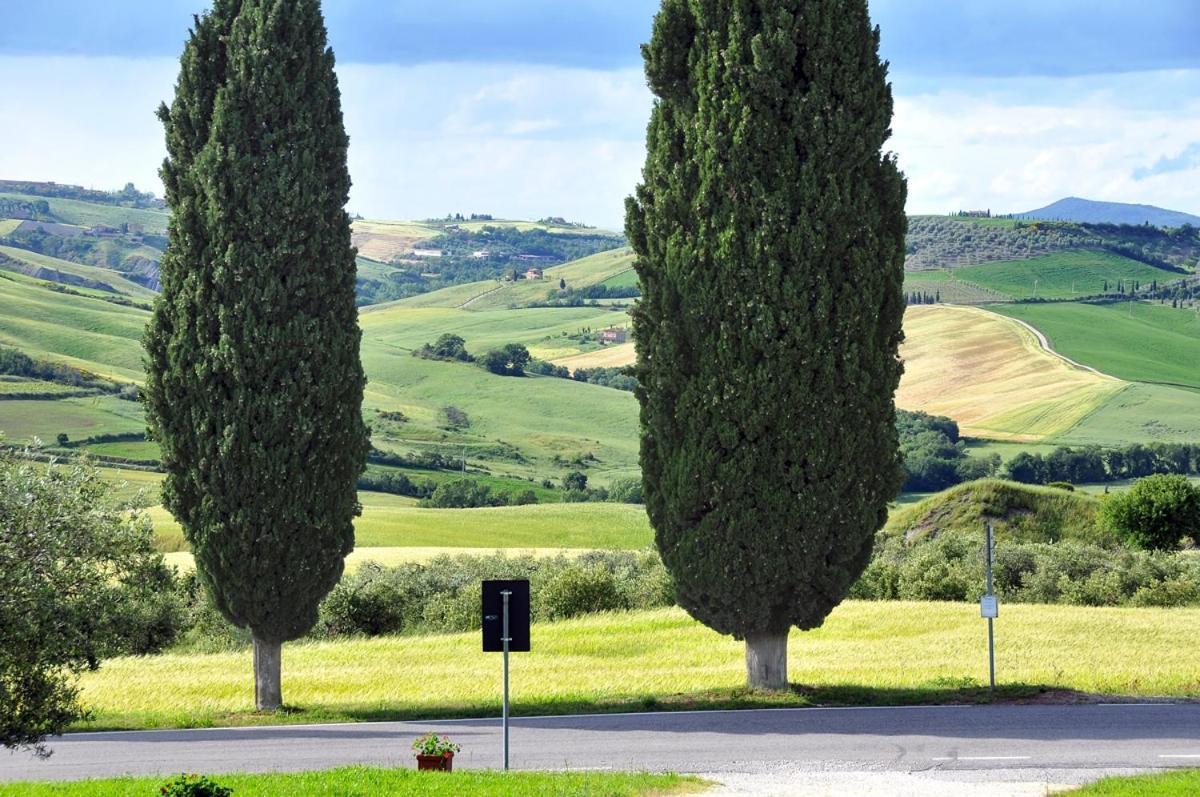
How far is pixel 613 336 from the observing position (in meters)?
186

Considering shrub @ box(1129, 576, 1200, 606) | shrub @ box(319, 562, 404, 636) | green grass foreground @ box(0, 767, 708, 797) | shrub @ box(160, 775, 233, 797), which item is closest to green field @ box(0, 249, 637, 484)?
shrub @ box(319, 562, 404, 636)

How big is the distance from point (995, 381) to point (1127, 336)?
23.9m

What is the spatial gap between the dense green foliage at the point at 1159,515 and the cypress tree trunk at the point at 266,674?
37.7m

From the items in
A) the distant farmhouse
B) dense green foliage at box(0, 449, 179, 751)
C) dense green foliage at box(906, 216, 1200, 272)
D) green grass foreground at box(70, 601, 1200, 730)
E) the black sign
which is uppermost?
dense green foliage at box(906, 216, 1200, 272)

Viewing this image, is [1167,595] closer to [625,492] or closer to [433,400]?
[625,492]

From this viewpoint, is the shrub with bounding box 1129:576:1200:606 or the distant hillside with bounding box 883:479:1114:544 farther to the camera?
the distant hillside with bounding box 883:479:1114:544

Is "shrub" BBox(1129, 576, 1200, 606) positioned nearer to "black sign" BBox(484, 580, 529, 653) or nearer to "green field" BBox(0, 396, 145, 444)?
"black sign" BBox(484, 580, 529, 653)

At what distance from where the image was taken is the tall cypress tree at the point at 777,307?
23.2 m

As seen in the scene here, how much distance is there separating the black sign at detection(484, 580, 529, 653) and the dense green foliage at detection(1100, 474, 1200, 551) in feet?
129

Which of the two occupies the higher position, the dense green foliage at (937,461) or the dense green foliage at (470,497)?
the dense green foliage at (937,461)

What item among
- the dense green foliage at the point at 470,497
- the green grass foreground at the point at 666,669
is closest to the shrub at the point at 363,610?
the green grass foreground at the point at 666,669

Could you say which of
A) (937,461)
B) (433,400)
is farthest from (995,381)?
(433,400)

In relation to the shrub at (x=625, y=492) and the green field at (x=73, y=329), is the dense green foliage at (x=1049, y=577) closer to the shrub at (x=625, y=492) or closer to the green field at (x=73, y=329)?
the shrub at (x=625, y=492)

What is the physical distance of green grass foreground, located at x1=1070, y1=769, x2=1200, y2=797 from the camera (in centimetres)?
1576
